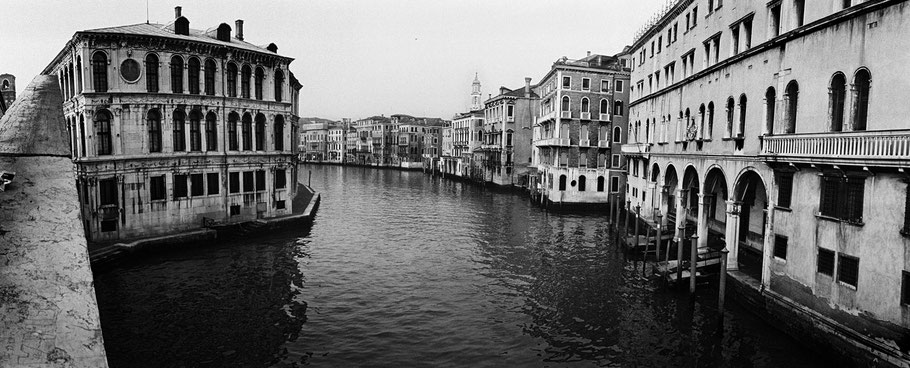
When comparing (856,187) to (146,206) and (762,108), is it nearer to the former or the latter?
(762,108)

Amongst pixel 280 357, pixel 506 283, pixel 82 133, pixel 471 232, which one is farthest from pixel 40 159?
pixel 471 232

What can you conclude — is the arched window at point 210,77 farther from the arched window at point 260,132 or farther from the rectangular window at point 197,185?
the rectangular window at point 197,185

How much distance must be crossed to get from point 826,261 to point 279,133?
27.6 m

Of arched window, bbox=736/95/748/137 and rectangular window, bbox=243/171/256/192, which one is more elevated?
arched window, bbox=736/95/748/137

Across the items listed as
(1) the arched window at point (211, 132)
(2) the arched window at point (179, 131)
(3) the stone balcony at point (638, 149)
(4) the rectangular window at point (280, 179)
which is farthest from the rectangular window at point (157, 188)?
(3) the stone balcony at point (638, 149)

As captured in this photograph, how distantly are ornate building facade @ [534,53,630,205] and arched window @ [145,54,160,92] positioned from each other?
3131 centimetres

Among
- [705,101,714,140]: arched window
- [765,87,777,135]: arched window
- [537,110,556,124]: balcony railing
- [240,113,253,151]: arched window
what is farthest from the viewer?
[537,110,556,124]: balcony railing

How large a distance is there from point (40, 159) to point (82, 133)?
19.3 m

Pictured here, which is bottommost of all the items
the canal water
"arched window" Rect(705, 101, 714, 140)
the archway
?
the canal water

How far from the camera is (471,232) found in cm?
3444

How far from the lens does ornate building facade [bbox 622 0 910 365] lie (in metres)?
12.4

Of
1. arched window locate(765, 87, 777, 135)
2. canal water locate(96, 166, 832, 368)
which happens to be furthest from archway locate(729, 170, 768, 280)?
arched window locate(765, 87, 777, 135)

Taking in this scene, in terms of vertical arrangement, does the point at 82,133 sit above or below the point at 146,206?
above

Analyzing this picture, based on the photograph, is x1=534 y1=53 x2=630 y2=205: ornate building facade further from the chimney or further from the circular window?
the circular window
